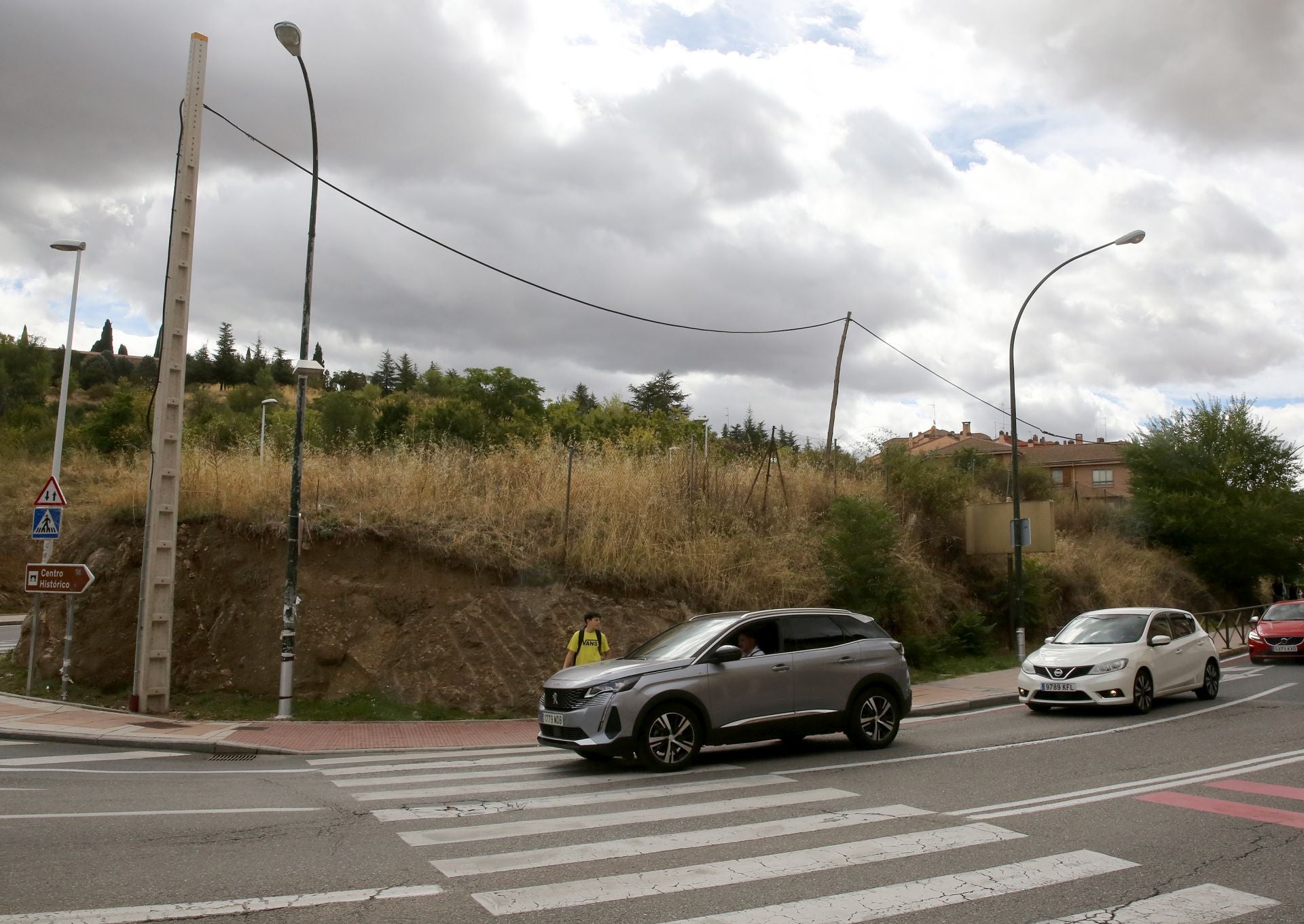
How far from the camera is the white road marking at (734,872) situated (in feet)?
17.5

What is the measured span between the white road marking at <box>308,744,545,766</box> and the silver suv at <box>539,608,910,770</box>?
1769 millimetres

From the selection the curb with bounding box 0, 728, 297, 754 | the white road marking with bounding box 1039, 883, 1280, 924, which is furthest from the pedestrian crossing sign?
the white road marking with bounding box 1039, 883, 1280, 924

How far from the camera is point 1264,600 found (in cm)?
4859

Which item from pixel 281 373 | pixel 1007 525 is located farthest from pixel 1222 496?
pixel 281 373

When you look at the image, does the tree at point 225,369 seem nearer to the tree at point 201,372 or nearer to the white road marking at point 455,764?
the tree at point 201,372

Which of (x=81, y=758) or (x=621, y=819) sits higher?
(x=621, y=819)

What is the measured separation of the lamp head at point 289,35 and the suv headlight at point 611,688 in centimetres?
990

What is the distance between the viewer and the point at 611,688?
31.8 feet

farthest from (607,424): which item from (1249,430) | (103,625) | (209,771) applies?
(209,771)

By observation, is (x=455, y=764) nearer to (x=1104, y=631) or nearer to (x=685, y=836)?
(x=685, y=836)

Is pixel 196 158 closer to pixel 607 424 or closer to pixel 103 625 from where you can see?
pixel 103 625

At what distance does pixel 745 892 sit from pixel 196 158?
14147 mm

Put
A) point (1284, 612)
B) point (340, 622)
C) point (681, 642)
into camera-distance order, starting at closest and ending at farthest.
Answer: point (681, 642) < point (340, 622) < point (1284, 612)

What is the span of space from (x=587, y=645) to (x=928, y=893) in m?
7.08
